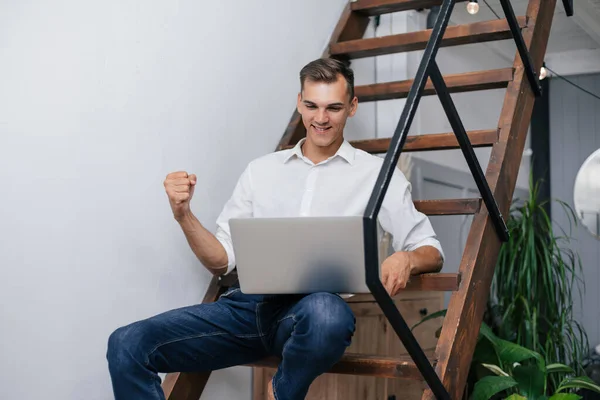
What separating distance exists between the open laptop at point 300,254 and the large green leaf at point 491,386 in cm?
95

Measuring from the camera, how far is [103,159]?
1.99m

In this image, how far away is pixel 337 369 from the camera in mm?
1901

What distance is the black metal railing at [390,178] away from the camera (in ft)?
4.62

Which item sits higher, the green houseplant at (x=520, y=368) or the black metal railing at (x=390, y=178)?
the black metal railing at (x=390, y=178)

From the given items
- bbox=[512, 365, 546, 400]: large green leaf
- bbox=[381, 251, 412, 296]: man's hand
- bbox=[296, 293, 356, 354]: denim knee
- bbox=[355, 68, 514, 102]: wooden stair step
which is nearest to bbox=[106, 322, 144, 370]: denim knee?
bbox=[296, 293, 356, 354]: denim knee

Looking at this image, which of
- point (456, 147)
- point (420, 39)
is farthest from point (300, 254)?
point (420, 39)

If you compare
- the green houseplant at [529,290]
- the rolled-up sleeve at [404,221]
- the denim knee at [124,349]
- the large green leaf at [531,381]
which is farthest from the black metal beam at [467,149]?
the green houseplant at [529,290]

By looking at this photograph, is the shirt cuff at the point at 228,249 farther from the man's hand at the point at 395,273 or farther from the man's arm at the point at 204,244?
the man's hand at the point at 395,273

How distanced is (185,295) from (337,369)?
0.60 m

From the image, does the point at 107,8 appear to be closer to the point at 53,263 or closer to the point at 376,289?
the point at 53,263

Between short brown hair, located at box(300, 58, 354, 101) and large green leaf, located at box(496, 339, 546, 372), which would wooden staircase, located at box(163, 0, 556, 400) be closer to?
short brown hair, located at box(300, 58, 354, 101)

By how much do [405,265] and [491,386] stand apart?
80cm

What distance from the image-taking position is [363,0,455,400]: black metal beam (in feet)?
4.58

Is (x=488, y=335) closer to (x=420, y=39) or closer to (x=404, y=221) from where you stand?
(x=404, y=221)
